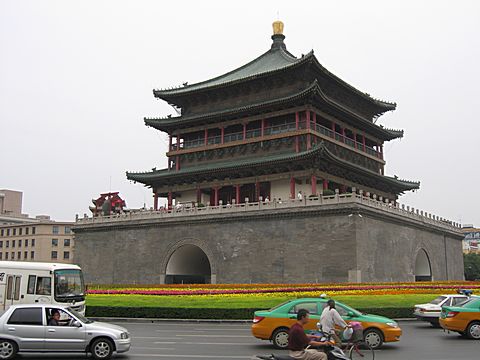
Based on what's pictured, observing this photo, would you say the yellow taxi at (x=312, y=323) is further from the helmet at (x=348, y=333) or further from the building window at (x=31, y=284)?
the building window at (x=31, y=284)

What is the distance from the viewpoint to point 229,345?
1566 cm

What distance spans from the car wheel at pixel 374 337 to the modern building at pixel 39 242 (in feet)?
256

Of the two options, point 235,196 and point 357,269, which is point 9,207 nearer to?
point 235,196

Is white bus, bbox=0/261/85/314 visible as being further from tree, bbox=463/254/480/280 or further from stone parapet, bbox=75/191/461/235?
tree, bbox=463/254/480/280

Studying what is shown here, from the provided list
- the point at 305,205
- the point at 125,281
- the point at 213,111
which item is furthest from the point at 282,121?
the point at 125,281

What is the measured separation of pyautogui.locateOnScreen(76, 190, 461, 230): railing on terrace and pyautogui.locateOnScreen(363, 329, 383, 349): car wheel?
21.4 m

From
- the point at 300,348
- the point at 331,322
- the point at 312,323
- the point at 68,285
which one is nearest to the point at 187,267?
the point at 68,285

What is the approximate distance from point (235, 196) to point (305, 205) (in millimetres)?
10688

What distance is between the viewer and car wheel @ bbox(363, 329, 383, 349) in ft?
49.7

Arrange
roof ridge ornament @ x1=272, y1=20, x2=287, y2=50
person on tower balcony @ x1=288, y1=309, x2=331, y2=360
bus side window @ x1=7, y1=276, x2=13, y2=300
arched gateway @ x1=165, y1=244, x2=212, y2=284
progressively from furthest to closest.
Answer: roof ridge ornament @ x1=272, y1=20, x2=287, y2=50
arched gateway @ x1=165, y1=244, x2=212, y2=284
bus side window @ x1=7, y1=276, x2=13, y2=300
person on tower balcony @ x1=288, y1=309, x2=331, y2=360

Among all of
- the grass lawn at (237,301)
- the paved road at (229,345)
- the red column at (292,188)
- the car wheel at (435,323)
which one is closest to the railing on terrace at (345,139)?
the red column at (292,188)

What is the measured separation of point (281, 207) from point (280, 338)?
77.5 ft

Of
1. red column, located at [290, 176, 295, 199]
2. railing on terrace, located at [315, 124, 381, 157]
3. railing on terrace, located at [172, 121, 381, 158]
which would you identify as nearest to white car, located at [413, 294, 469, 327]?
red column, located at [290, 176, 295, 199]

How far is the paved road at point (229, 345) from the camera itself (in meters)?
13.9
